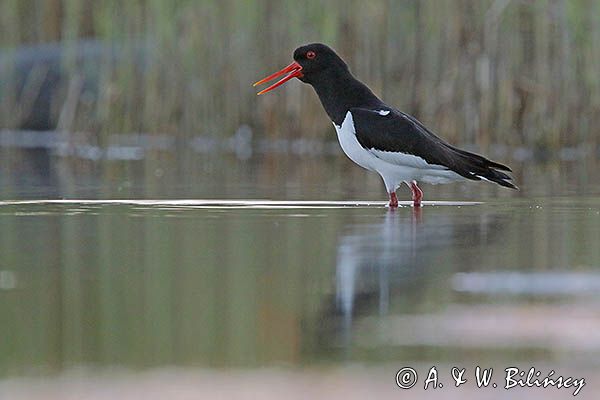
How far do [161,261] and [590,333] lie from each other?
7.05 feet

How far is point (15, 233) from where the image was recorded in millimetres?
7320

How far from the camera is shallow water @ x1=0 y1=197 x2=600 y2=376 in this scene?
13.7 ft

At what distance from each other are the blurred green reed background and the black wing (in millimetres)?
6068

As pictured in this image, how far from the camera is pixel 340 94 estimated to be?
31.7ft

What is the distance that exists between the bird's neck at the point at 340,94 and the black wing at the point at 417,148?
1.12 ft

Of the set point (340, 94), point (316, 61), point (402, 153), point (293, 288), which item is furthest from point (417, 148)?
point (293, 288)

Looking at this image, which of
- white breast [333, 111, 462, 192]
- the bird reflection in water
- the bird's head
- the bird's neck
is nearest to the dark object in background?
the bird's head

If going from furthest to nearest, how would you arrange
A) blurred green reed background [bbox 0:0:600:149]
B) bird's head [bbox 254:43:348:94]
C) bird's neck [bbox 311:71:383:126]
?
blurred green reed background [bbox 0:0:600:149]
bird's head [bbox 254:43:348:94]
bird's neck [bbox 311:71:383:126]

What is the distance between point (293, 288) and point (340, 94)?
4.43 meters

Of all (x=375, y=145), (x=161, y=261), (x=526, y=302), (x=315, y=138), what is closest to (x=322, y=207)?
(x=375, y=145)

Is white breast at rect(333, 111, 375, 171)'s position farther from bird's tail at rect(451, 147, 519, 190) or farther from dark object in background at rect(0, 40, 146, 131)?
dark object in background at rect(0, 40, 146, 131)

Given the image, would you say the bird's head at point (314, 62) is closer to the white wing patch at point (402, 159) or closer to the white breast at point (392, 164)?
the white breast at point (392, 164)

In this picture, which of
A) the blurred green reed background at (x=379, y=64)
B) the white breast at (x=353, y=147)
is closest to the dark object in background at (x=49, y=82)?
the blurred green reed background at (x=379, y=64)

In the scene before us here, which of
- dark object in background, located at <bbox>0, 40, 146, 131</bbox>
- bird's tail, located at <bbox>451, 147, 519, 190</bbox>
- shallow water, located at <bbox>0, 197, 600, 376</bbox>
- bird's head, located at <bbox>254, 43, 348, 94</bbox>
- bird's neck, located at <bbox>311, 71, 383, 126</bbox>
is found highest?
dark object in background, located at <bbox>0, 40, 146, 131</bbox>
